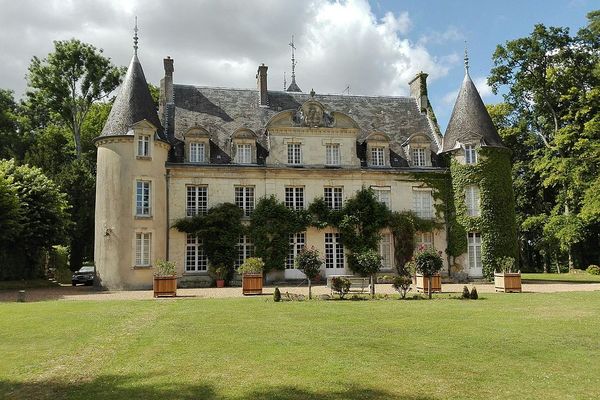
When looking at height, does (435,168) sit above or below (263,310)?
above

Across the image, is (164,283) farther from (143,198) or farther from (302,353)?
(302,353)

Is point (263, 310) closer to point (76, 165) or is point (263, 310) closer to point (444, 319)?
point (444, 319)

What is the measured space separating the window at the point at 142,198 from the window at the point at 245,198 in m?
4.61

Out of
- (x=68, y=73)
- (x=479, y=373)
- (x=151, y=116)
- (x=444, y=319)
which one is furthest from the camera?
(x=68, y=73)

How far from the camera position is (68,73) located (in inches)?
1441

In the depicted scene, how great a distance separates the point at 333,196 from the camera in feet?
93.1

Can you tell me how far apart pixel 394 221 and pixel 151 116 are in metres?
14.0

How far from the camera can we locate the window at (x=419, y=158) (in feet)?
97.2

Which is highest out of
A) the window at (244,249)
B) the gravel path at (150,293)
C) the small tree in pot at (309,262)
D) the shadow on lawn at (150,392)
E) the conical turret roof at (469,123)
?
the conical turret roof at (469,123)

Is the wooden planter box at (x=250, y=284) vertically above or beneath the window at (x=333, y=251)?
beneath

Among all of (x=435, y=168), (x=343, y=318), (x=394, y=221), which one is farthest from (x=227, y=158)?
(x=343, y=318)

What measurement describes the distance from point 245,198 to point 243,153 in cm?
247

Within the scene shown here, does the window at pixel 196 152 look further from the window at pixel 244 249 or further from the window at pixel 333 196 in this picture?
the window at pixel 333 196

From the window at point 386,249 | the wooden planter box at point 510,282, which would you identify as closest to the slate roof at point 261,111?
the window at point 386,249
